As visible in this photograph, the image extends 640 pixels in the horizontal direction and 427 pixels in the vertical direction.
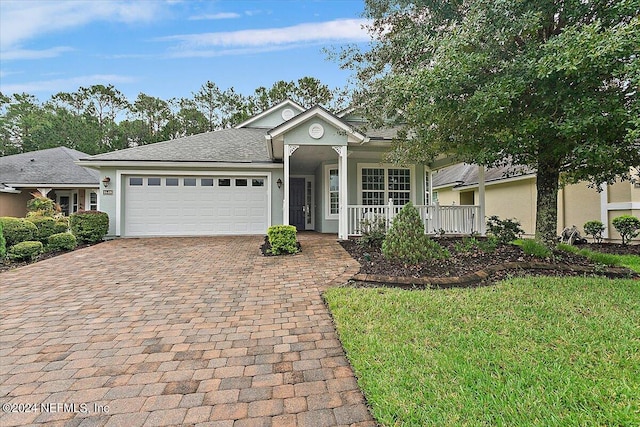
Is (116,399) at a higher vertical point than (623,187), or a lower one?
lower

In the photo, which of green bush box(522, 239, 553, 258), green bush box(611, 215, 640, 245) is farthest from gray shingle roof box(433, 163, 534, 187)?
green bush box(522, 239, 553, 258)

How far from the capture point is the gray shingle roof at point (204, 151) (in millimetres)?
10945

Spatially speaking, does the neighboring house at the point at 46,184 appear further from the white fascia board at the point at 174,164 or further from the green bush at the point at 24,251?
the green bush at the point at 24,251

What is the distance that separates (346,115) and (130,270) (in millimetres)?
7934

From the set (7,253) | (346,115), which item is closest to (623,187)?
(346,115)

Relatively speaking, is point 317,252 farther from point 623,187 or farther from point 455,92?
point 623,187

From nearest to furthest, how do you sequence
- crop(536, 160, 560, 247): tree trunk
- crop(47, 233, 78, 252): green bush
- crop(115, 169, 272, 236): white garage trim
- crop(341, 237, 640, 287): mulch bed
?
1. crop(341, 237, 640, 287): mulch bed
2. crop(536, 160, 560, 247): tree trunk
3. crop(47, 233, 78, 252): green bush
4. crop(115, 169, 272, 236): white garage trim

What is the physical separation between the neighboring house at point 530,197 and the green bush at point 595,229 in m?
0.50

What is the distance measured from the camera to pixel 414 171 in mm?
10906

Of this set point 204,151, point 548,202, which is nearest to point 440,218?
point 548,202

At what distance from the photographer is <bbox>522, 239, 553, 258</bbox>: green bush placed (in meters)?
6.13

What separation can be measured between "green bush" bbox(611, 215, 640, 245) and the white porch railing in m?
3.78

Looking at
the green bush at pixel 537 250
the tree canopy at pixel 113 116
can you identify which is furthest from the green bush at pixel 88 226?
the tree canopy at pixel 113 116

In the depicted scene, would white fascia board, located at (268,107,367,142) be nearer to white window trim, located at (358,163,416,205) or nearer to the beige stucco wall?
white window trim, located at (358,163,416,205)
